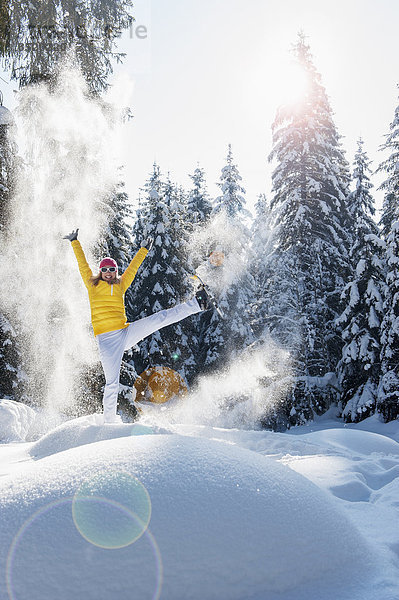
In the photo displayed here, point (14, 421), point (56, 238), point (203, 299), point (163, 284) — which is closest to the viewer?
point (203, 299)

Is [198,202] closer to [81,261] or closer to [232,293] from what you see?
[232,293]

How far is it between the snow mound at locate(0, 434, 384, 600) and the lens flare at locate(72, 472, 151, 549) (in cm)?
1

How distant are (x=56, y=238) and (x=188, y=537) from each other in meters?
10.2

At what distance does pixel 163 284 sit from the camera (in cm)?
2012

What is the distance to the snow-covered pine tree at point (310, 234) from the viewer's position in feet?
47.0

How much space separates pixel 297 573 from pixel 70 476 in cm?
112

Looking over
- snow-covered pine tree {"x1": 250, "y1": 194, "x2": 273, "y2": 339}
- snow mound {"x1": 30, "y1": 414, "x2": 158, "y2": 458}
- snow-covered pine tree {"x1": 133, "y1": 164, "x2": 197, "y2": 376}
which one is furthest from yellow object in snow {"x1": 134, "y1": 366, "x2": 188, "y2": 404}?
snow mound {"x1": 30, "y1": 414, "x2": 158, "y2": 458}

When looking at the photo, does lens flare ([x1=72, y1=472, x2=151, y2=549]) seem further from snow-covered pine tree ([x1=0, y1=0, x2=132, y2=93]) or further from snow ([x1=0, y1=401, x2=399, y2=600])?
snow-covered pine tree ([x1=0, y1=0, x2=132, y2=93])

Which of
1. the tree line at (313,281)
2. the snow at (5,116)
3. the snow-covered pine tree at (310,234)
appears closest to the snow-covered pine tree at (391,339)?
the tree line at (313,281)

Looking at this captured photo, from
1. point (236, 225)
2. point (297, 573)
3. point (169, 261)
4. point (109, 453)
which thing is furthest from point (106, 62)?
point (236, 225)

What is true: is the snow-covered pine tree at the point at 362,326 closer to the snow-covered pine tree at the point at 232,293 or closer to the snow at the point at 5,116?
the snow-covered pine tree at the point at 232,293

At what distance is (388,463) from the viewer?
4.24m

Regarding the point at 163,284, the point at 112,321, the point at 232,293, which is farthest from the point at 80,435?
the point at 232,293

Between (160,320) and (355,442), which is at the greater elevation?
(160,320)
